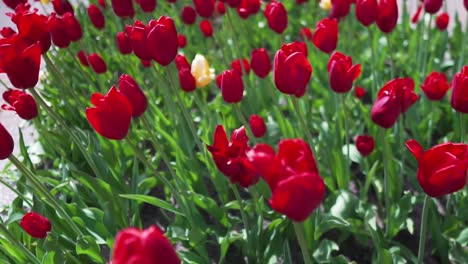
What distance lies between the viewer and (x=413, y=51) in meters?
2.21

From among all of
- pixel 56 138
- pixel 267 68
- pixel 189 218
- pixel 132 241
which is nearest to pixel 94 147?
pixel 56 138

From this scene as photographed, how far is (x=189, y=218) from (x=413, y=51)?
1308mm

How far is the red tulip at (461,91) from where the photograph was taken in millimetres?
1097

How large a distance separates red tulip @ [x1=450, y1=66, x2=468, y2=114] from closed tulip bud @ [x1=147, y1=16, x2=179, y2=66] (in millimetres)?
585

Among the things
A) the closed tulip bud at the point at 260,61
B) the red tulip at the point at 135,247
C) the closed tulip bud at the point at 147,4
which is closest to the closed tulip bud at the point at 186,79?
the closed tulip bud at the point at 260,61

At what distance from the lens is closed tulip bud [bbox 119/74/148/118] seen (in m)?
1.09

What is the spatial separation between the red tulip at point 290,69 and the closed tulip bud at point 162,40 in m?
0.26

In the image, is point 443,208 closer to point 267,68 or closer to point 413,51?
point 267,68

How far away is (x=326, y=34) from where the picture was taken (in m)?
1.42

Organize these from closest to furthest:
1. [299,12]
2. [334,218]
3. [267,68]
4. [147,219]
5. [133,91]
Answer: [133,91] → [334,218] → [267,68] → [147,219] → [299,12]

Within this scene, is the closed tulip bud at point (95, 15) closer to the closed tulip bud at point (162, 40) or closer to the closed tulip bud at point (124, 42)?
the closed tulip bud at point (124, 42)

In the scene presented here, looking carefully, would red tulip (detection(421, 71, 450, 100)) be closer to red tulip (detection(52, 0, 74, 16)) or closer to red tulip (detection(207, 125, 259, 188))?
red tulip (detection(207, 125, 259, 188))

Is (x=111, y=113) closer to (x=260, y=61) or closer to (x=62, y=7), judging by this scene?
(x=260, y=61)

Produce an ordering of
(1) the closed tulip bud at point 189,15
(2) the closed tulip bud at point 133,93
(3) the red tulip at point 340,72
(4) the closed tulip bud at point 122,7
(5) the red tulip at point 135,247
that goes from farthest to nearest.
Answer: (1) the closed tulip bud at point 189,15, (4) the closed tulip bud at point 122,7, (3) the red tulip at point 340,72, (2) the closed tulip bud at point 133,93, (5) the red tulip at point 135,247
